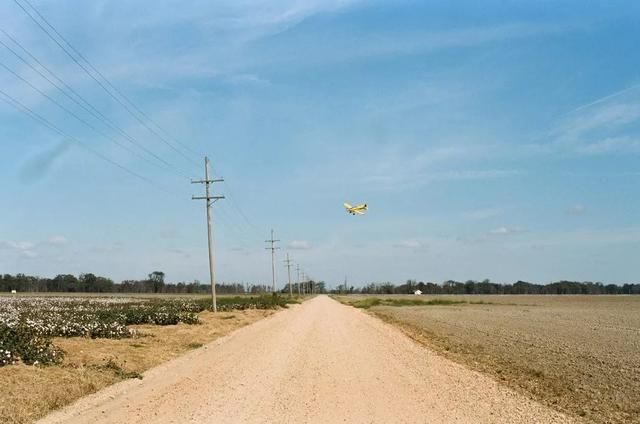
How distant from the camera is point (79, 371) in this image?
1527cm

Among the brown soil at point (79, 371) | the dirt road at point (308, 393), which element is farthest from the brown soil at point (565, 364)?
the brown soil at point (79, 371)

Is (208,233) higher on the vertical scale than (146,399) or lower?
higher

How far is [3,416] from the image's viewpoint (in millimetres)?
10492

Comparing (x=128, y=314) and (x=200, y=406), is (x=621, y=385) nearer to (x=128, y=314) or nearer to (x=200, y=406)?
(x=200, y=406)

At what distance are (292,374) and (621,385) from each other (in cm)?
833

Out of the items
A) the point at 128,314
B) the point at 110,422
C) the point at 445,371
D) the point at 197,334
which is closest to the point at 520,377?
the point at 445,371

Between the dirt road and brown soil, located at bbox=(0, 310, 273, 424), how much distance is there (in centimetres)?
45

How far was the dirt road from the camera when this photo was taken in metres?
10.9

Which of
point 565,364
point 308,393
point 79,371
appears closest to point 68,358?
point 79,371

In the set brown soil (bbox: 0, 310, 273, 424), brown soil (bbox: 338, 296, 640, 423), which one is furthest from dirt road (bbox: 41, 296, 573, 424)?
brown soil (bbox: 338, 296, 640, 423)

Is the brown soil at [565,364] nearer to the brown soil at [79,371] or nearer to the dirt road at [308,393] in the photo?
the dirt road at [308,393]

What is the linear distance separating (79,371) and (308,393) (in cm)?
622

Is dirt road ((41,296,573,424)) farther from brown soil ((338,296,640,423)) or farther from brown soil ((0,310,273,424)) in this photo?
brown soil ((338,296,640,423))

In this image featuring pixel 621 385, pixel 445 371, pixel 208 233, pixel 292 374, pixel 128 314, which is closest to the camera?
pixel 621 385
